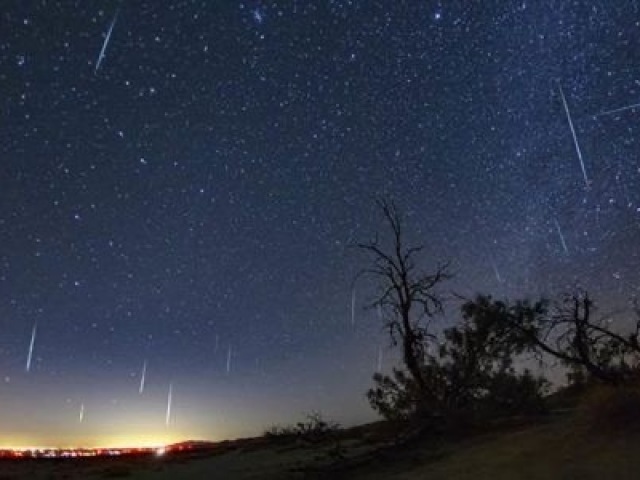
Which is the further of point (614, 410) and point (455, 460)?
point (455, 460)

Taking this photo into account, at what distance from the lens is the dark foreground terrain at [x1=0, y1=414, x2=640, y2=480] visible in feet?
39.2

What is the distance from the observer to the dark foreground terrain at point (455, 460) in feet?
39.2

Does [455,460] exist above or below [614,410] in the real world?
below

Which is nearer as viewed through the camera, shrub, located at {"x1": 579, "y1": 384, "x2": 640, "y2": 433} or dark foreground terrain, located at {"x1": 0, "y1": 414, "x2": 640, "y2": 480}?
dark foreground terrain, located at {"x1": 0, "y1": 414, "x2": 640, "y2": 480}

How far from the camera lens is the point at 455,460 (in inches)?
570

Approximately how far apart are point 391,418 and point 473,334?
15.5ft

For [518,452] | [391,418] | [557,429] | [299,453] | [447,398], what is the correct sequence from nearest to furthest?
[518,452]
[557,429]
[299,453]
[447,398]
[391,418]

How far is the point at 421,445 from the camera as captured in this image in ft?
56.9

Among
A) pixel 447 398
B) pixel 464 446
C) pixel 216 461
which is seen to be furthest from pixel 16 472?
pixel 464 446

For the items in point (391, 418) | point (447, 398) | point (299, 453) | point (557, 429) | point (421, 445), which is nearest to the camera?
point (557, 429)

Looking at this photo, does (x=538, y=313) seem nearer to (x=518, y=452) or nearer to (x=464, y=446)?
(x=464, y=446)

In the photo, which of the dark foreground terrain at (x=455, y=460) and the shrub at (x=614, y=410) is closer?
the dark foreground terrain at (x=455, y=460)

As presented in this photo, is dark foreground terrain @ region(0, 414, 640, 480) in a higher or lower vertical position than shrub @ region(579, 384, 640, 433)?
lower

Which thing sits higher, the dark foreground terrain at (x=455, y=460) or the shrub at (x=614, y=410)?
the shrub at (x=614, y=410)
